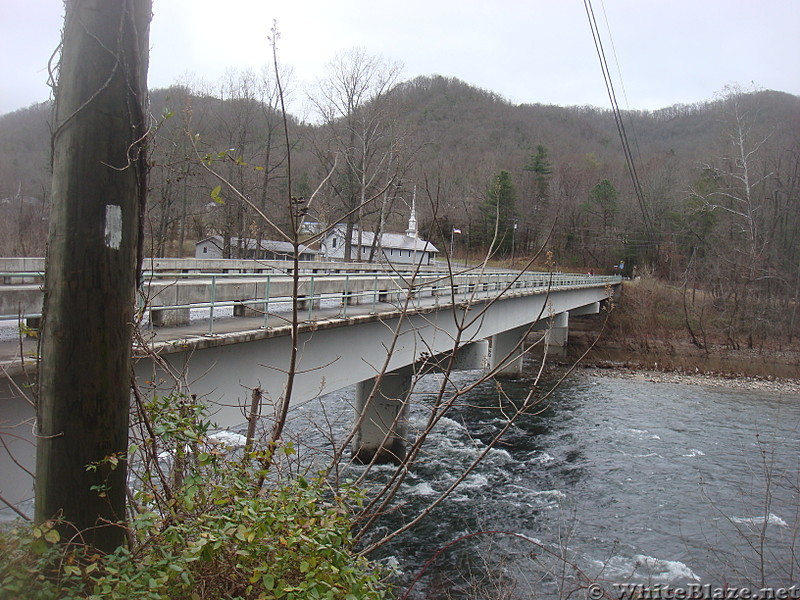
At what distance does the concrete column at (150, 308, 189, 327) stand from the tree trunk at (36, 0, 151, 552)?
544cm

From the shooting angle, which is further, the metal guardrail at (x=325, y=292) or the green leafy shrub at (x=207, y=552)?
the metal guardrail at (x=325, y=292)

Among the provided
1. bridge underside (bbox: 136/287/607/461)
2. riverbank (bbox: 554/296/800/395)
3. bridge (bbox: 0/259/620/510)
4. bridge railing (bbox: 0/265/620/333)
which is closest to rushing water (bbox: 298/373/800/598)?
bridge underside (bbox: 136/287/607/461)

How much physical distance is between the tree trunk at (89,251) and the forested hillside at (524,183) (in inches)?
13.3

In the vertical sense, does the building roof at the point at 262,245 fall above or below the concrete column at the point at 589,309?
above

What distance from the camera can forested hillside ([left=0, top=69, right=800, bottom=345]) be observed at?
21.3 m

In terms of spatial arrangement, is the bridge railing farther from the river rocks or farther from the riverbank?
the river rocks

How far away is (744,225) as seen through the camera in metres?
50.9

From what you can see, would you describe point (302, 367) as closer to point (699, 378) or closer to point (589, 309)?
point (699, 378)

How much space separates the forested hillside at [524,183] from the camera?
21281 mm

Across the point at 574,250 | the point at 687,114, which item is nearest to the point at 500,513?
the point at 574,250

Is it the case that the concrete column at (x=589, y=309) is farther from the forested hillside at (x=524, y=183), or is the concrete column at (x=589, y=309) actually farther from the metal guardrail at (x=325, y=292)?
the metal guardrail at (x=325, y=292)

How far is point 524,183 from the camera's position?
78.7 m

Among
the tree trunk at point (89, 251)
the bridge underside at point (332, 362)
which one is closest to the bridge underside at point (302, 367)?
the bridge underside at point (332, 362)

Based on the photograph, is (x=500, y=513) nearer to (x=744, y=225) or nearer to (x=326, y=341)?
(x=326, y=341)
